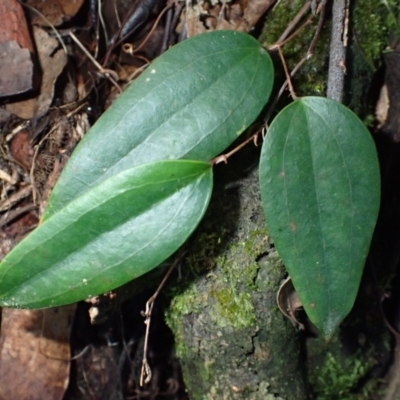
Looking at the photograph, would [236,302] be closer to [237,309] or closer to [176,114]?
[237,309]

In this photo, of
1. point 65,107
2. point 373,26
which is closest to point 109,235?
point 65,107

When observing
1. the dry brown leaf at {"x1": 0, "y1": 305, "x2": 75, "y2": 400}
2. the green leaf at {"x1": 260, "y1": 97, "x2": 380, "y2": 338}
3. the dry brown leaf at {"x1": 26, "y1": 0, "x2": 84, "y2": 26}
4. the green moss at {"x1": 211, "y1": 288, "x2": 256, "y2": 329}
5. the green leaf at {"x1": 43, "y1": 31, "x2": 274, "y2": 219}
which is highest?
the dry brown leaf at {"x1": 26, "y1": 0, "x2": 84, "y2": 26}

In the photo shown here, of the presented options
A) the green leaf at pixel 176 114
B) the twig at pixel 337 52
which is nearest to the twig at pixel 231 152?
the green leaf at pixel 176 114

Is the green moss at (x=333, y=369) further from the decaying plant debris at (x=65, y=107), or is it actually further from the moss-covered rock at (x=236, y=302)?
the moss-covered rock at (x=236, y=302)

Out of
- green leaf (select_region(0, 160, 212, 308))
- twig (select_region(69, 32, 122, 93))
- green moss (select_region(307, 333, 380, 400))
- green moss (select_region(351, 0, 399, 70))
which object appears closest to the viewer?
green leaf (select_region(0, 160, 212, 308))

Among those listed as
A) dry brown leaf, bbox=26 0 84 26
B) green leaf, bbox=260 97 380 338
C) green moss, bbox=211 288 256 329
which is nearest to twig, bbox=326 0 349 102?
green leaf, bbox=260 97 380 338

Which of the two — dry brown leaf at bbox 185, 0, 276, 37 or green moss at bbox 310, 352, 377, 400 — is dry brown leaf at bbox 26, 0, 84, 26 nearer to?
dry brown leaf at bbox 185, 0, 276, 37

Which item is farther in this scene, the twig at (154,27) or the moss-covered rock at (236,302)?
the twig at (154,27)
